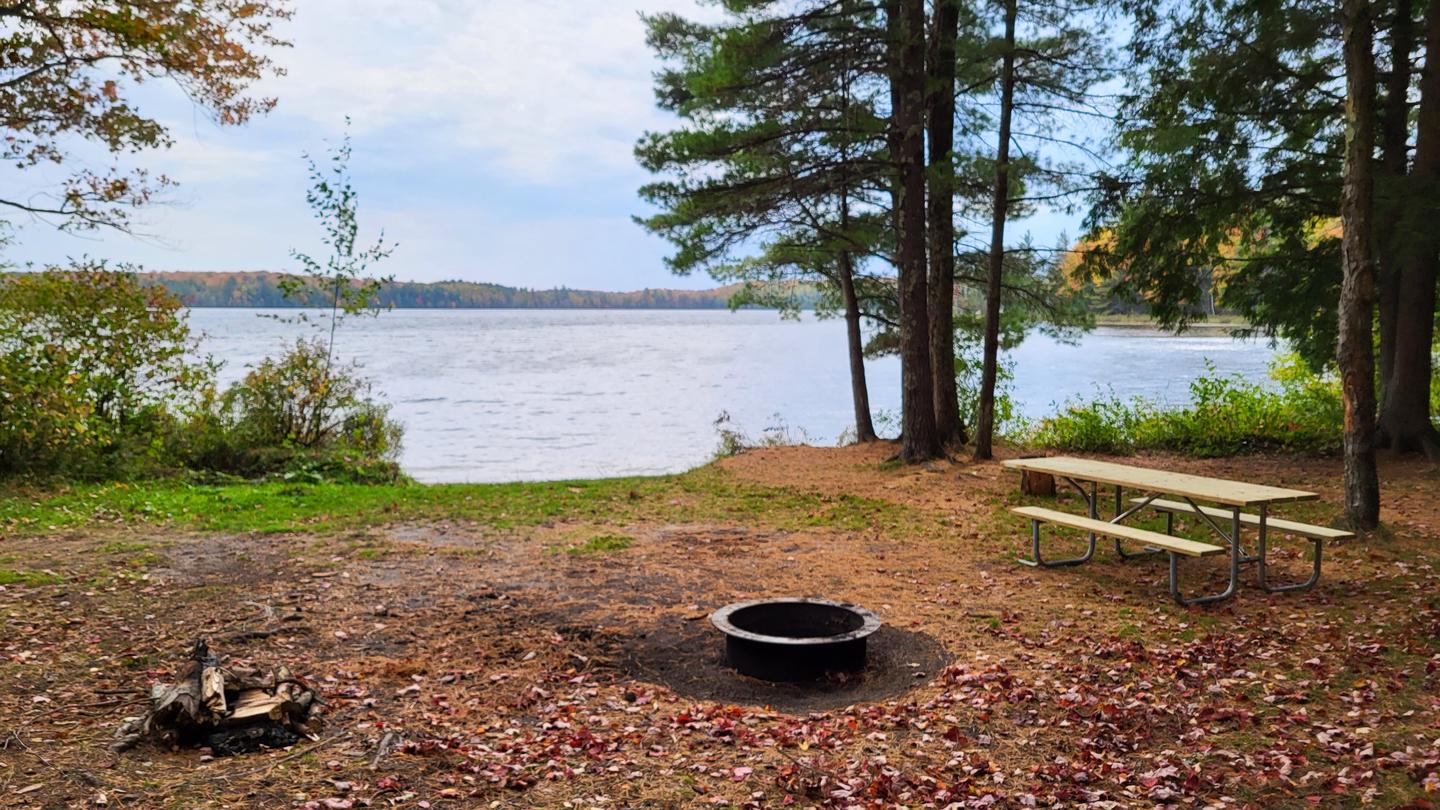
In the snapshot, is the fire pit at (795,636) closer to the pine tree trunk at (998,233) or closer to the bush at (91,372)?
the pine tree trunk at (998,233)

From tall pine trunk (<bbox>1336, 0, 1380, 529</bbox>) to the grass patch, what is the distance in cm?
947

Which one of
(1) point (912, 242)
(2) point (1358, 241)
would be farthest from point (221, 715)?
(1) point (912, 242)

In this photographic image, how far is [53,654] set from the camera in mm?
4836

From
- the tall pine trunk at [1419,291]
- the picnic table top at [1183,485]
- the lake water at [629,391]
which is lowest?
the lake water at [629,391]


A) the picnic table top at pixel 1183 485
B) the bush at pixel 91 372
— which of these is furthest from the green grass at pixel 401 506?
the picnic table top at pixel 1183 485

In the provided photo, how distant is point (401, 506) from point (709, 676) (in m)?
5.96

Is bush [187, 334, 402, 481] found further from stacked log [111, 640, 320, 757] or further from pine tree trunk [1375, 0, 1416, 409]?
pine tree trunk [1375, 0, 1416, 409]

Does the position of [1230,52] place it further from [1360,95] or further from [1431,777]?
[1431,777]

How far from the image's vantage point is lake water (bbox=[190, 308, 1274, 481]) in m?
19.0

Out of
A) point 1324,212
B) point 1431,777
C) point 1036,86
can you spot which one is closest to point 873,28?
point 1036,86

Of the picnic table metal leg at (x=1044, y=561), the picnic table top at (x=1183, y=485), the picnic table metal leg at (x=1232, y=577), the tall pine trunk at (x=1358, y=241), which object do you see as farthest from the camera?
the picnic table metal leg at (x=1044, y=561)

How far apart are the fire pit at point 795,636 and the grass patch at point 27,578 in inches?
184

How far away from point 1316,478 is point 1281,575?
14.2ft

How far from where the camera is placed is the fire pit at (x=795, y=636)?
486cm
